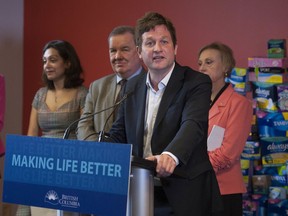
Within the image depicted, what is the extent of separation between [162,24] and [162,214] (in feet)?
2.51

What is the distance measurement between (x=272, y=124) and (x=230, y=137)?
118cm

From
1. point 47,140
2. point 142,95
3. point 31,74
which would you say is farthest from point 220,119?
point 31,74

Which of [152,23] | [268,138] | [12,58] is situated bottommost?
[268,138]

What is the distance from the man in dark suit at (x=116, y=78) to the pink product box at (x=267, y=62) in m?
1.22

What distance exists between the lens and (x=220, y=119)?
10.1ft

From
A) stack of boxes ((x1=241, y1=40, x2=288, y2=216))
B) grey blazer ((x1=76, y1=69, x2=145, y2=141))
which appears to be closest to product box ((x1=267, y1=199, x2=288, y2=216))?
stack of boxes ((x1=241, y1=40, x2=288, y2=216))

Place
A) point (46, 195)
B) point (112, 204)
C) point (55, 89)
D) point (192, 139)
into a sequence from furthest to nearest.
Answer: point (55, 89), point (192, 139), point (46, 195), point (112, 204)

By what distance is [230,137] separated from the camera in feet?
9.86

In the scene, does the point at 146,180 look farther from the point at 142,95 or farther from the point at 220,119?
the point at 220,119

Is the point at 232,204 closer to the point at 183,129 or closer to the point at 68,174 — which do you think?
the point at 183,129

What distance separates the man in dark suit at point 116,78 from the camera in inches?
125

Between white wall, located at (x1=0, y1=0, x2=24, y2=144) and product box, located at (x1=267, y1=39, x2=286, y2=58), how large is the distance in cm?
266

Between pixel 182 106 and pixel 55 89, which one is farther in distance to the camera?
pixel 55 89

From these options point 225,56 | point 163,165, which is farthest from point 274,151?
point 163,165
